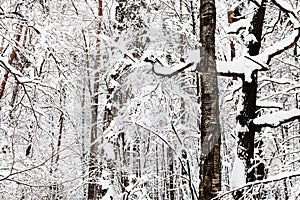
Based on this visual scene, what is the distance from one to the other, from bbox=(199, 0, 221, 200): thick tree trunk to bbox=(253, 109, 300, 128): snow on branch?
63.4 inches

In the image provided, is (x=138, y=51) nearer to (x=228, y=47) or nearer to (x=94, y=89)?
(x=228, y=47)

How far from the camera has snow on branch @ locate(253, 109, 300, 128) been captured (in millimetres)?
5105

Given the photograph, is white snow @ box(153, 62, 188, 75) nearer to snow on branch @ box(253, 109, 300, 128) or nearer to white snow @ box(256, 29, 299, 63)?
white snow @ box(256, 29, 299, 63)

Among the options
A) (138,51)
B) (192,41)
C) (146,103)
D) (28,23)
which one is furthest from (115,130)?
(28,23)

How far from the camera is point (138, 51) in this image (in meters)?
6.84

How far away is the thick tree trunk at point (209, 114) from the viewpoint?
12.2 ft

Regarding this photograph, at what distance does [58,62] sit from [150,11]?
399cm

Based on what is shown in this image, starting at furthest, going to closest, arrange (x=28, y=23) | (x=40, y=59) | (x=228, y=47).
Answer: (x=228, y=47), (x=40, y=59), (x=28, y=23)

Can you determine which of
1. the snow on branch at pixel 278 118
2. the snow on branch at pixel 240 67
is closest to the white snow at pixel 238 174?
the snow on branch at pixel 278 118

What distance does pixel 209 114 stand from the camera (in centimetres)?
387

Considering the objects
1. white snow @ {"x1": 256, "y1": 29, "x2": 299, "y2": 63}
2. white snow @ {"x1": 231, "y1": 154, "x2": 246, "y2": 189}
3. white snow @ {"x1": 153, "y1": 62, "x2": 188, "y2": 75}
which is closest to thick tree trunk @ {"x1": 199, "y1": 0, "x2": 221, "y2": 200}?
white snow @ {"x1": 153, "y1": 62, "x2": 188, "y2": 75}

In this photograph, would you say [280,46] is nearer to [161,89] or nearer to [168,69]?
[168,69]

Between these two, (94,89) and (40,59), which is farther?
(94,89)

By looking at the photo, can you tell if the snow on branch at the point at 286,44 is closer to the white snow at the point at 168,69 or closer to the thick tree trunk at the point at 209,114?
the thick tree trunk at the point at 209,114
